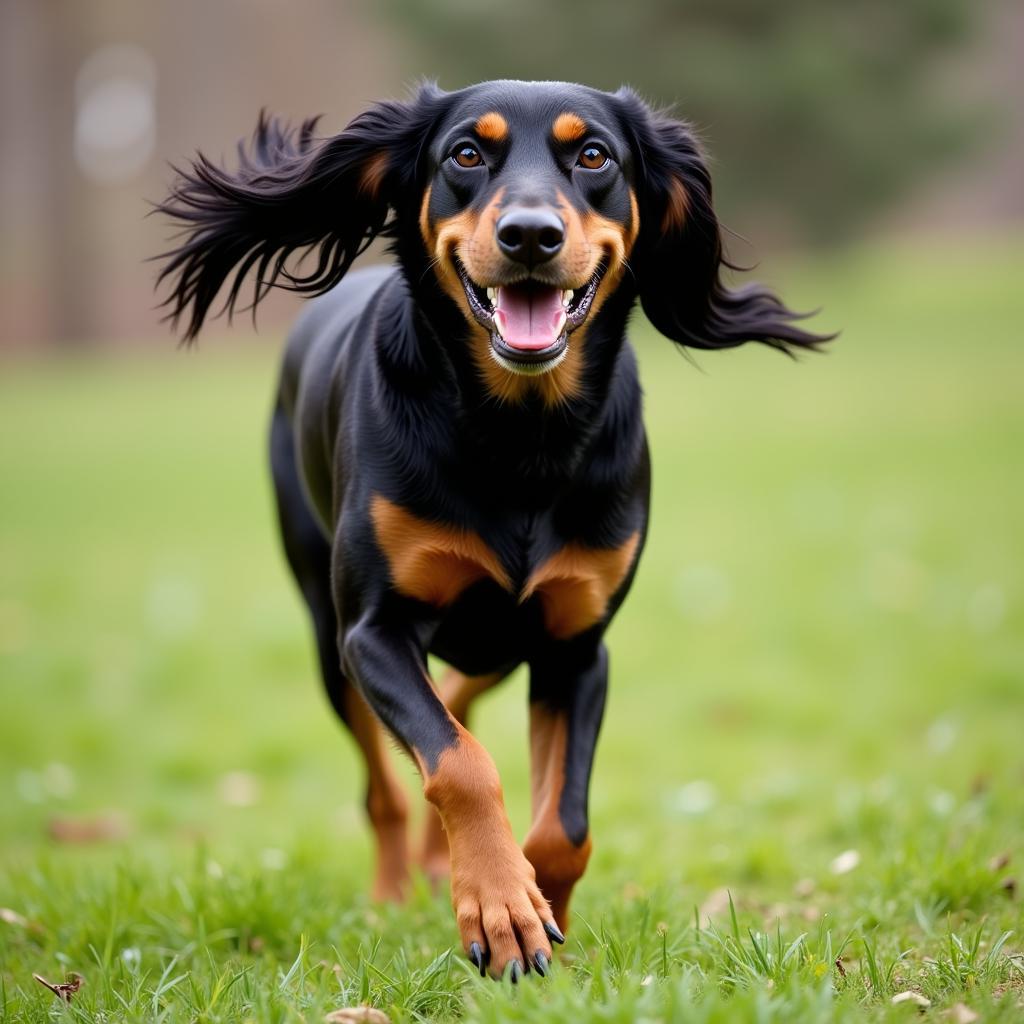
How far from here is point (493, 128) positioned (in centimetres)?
321

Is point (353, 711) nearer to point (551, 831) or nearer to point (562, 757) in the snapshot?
point (562, 757)

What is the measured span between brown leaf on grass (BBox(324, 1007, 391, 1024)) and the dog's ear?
1805 millimetres

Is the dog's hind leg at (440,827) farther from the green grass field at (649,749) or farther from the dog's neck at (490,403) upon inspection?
the dog's neck at (490,403)

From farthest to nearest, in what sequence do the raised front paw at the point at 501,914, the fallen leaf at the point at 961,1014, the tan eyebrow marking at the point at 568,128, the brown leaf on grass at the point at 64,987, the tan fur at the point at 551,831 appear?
the tan eyebrow marking at the point at 568,128 → the tan fur at the point at 551,831 → the brown leaf on grass at the point at 64,987 → the raised front paw at the point at 501,914 → the fallen leaf at the point at 961,1014

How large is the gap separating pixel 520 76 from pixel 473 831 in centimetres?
2188

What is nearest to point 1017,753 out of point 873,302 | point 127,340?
point 873,302

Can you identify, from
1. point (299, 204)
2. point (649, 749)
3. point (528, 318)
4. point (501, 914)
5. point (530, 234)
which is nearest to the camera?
point (501, 914)

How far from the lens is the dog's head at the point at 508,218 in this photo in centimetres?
305

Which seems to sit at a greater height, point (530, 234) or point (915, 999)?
point (530, 234)

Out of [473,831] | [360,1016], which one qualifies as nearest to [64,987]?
[360,1016]

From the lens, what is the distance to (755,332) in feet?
12.6

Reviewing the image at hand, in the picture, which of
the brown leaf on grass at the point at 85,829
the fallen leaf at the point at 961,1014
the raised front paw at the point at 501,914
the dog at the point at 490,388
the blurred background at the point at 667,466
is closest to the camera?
the fallen leaf at the point at 961,1014

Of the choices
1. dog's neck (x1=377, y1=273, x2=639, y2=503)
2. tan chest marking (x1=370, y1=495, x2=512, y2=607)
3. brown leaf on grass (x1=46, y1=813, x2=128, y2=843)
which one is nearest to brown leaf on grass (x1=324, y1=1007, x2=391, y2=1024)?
tan chest marking (x1=370, y1=495, x2=512, y2=607)

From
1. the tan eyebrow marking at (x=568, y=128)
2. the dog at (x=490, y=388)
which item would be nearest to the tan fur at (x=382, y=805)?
the dog at (x=490, y=388)
